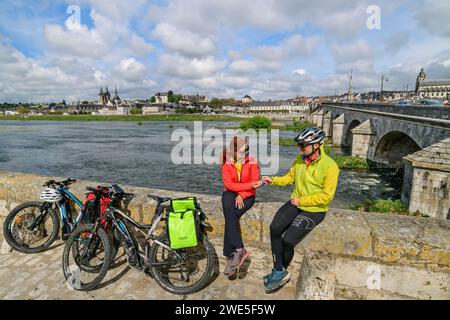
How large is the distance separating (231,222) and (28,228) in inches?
123

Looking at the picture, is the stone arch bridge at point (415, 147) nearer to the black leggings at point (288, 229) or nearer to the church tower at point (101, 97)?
the black leggings at point (288, 229)

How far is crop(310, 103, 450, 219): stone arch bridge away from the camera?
11255mm

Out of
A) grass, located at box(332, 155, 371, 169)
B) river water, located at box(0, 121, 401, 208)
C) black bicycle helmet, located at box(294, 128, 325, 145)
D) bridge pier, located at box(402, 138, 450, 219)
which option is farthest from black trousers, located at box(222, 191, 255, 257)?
grass, located at box(332, 155, 371, 169)

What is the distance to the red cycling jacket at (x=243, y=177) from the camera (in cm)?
308

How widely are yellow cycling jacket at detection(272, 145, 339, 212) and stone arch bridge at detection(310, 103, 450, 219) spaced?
449 inches

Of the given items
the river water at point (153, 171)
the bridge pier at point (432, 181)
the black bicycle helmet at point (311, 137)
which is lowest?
the river water at point (153, 171)

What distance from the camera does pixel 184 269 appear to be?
10.8 feet

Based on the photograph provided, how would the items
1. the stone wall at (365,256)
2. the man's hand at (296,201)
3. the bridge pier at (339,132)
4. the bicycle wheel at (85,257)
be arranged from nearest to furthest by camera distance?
1. the stone wall at (365,256)
2. the man's hand at (296,201)
3. the bicycle wheel at (85,257)
4. the bridge pier at (339,132)

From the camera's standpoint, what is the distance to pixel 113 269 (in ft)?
11.1

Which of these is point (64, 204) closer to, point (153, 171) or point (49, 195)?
point (49, 195)

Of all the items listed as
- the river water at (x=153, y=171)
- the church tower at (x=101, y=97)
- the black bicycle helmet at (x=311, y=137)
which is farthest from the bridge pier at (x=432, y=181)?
the church tower at (x=101, y=97)

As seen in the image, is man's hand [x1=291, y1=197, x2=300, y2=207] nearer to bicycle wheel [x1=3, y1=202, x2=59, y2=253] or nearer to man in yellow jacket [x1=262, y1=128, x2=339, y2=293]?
man in yellow jacket [x1=262, y1=128, x2=339, y2=293]

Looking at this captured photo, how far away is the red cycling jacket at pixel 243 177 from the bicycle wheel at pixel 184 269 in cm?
66
